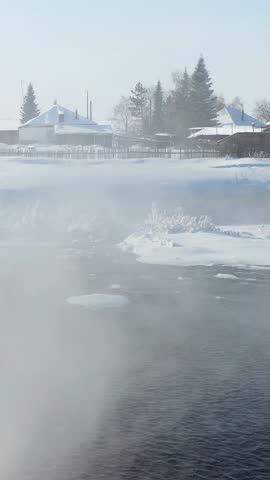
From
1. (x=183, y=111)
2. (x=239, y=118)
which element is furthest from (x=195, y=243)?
(x=183, y=111)

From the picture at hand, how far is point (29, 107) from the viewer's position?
12056cm

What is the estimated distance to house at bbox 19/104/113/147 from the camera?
8881 cm

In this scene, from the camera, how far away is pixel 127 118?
489ft

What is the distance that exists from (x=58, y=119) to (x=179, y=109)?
929 inches

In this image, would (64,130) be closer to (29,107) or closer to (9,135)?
(9,135)

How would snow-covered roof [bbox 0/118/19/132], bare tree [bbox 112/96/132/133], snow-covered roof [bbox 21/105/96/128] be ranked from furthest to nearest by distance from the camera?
1. bare tree [bbox 112/96/132/133]
2. snow-covered roof [bbox 0/118/19/132]
3. snow-covered roof [bbox 21/105/96/128]

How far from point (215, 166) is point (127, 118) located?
91485 millimetres

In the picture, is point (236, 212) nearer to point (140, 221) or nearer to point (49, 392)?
point (140, 221)

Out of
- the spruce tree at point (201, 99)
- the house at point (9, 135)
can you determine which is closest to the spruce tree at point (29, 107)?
the house at point (9, 135)

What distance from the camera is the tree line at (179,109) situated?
10119cm

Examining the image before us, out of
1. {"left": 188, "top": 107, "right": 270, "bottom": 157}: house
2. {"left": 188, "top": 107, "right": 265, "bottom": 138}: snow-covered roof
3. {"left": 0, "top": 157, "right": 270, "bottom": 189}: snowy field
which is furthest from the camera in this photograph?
{"left": 188, "top": 107, "right": 265, "bottom": 138}: snow-covered roof

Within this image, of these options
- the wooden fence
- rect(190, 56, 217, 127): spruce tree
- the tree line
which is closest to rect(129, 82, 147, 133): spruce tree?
the tree line

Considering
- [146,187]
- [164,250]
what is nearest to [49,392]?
[164,250]

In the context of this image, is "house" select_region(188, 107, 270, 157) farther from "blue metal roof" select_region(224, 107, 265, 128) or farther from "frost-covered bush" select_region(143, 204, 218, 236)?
"frost-covered bush" select_region(143, 204, 218, 236)
